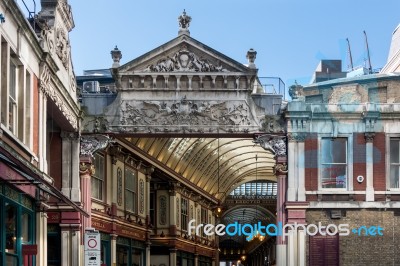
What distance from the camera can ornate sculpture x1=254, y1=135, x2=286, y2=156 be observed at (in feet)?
122

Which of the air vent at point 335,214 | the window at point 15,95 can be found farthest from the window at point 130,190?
the window at point 15,95

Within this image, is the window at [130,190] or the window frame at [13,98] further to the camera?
the window at [130,190]

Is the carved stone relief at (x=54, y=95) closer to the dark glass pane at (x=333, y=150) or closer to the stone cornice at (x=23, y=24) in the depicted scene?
the stone cornice at (x=23, y=24)

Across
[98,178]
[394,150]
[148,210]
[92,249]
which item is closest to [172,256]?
[148,210]

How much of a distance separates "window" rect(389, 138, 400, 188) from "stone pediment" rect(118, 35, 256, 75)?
20.3 feet

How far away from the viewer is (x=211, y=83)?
122ft

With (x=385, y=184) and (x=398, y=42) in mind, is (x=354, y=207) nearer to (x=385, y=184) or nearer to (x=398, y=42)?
(x=385, y=184)

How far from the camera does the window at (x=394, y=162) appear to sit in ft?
123

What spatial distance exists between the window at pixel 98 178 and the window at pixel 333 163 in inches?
363

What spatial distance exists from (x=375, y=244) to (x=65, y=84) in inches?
524

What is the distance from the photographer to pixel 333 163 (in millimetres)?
37594

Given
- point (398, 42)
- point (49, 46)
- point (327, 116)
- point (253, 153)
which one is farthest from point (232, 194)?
point (49, 46)

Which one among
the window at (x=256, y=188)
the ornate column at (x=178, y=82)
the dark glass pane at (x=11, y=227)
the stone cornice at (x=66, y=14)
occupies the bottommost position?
the dark glass pane at (x=11, y=227)

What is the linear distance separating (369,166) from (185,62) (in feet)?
26.8
